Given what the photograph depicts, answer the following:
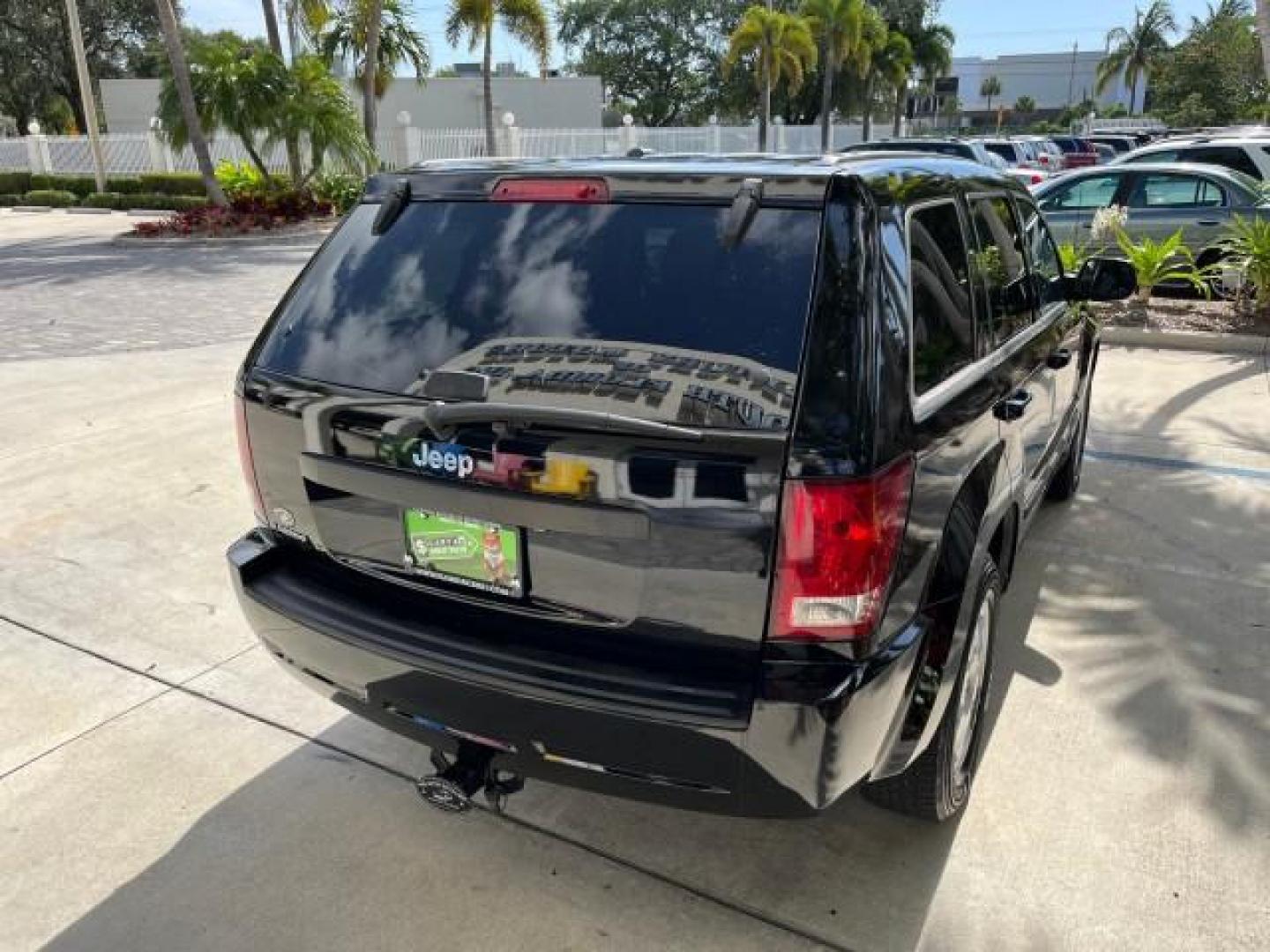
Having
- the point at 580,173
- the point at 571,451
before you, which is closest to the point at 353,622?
the point at 571,451

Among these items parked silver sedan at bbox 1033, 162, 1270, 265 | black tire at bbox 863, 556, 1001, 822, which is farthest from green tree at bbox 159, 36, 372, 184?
black tire at bbox 863, 556, 1001, 822

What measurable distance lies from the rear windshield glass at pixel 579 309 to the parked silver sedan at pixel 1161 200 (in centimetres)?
1019

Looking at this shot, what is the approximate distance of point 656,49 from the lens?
55656mm

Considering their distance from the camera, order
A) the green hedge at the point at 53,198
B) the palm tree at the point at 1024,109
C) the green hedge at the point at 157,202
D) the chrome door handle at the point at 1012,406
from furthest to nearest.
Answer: the palm tree at the point at 1024,109 → the green hedge at the point at 53,198 → the green hedge at the point at 157,202 → the chrome door handle at the point at 1012,406

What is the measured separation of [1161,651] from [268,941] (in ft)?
10.5

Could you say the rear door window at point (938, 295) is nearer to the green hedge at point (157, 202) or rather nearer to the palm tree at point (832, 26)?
the green hedge at point (157, 202)

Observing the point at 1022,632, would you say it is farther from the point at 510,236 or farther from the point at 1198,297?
the point at 1198,297

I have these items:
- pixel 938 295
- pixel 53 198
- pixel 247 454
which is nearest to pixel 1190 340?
pixel 938 295

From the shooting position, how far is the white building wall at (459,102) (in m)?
36.0

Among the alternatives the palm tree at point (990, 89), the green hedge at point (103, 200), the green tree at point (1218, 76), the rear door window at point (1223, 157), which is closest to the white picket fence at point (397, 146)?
the green hedge at point (103, 200)

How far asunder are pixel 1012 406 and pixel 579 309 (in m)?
1.46

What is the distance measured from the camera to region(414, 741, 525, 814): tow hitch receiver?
8.05 ft

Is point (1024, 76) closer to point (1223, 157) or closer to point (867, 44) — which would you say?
point (867, 44)

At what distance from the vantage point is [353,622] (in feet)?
8.23
